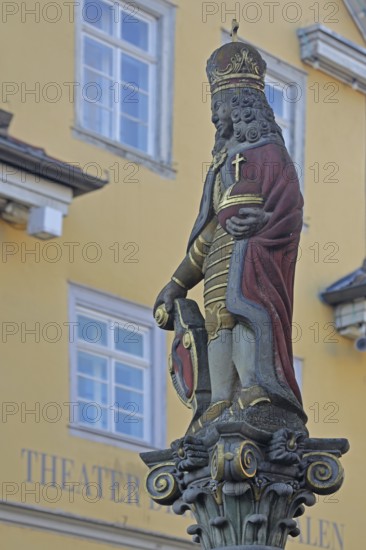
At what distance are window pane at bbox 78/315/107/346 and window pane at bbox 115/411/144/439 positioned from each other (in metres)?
0.71

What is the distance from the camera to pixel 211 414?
400 inches

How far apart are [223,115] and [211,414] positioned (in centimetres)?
160

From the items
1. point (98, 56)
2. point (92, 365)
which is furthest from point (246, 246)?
point (98, 56)

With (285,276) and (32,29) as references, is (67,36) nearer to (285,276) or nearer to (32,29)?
(32,29)

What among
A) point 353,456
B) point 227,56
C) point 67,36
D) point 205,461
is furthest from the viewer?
point 353,456

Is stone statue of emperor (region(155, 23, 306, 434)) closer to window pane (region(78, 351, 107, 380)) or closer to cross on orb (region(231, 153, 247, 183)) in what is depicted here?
cross on orb (region(231, 153, 247, 183))

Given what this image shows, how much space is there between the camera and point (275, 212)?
10.3 metres

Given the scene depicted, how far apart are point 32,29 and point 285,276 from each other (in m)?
9.91

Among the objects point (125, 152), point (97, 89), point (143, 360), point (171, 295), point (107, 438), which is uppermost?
point (97, 89)

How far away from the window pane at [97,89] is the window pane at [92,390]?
279 cm

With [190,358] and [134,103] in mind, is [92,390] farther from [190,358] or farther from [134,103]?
[190,358]

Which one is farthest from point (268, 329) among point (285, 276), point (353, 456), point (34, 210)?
point (353, 456)

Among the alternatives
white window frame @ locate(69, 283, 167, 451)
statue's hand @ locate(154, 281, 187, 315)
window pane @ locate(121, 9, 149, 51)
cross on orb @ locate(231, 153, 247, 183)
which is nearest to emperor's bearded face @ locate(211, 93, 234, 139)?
cross on orb @ locate(231, 153, 247, 183)

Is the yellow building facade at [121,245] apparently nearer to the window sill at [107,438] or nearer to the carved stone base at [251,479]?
the window sill at [107,438]
